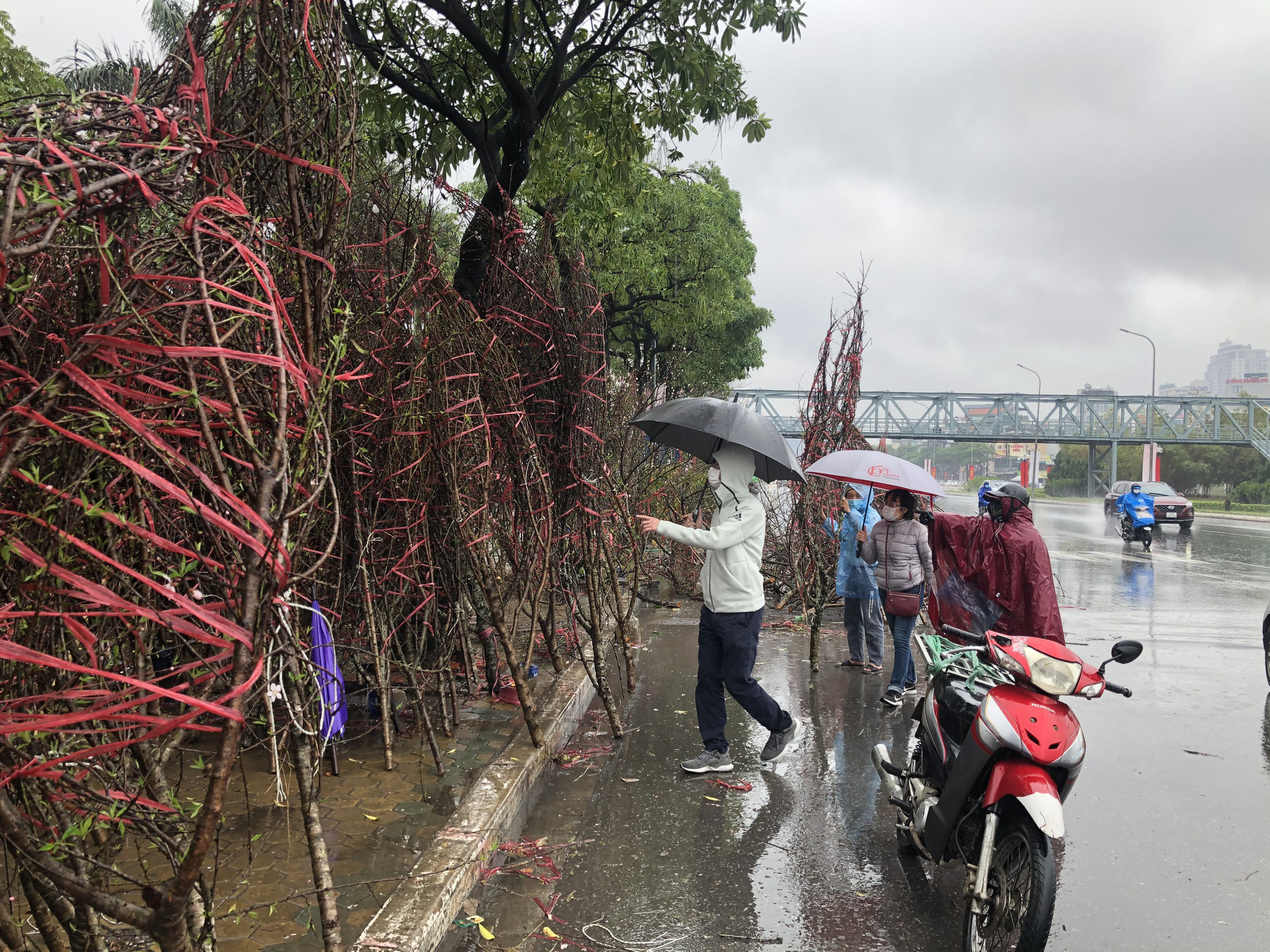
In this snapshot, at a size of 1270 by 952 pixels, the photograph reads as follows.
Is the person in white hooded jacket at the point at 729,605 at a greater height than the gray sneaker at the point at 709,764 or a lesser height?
greater

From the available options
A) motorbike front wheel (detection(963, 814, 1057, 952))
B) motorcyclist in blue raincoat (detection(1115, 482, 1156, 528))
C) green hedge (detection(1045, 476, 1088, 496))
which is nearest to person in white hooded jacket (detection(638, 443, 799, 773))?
motorbike front wheel (detection(963, 814, 1057, 952))

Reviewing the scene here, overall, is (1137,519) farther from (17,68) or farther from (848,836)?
(17,68)

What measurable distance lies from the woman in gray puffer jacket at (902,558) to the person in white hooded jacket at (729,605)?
2079mm

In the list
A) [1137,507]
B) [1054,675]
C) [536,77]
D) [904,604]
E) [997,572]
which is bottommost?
[1137,507]

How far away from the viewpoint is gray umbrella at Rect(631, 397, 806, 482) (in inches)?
196

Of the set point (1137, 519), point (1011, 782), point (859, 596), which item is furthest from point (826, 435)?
point (1137, 519)

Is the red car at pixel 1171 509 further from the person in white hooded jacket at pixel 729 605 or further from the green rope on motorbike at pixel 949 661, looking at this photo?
the green rope on motorbike at pixel 949 661

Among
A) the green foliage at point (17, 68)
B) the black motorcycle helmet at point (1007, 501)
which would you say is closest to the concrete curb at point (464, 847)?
the black motorcycle helmet at point (1007, 501)

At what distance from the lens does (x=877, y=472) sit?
20.7 ft

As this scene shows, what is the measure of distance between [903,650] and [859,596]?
103 centimetres

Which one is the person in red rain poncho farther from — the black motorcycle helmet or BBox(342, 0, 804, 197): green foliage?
BBox(342, 0, 804, 197): green foliage

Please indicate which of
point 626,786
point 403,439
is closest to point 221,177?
point 403,439

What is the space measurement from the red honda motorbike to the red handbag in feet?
10.2

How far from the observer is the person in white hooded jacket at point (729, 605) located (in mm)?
5047
